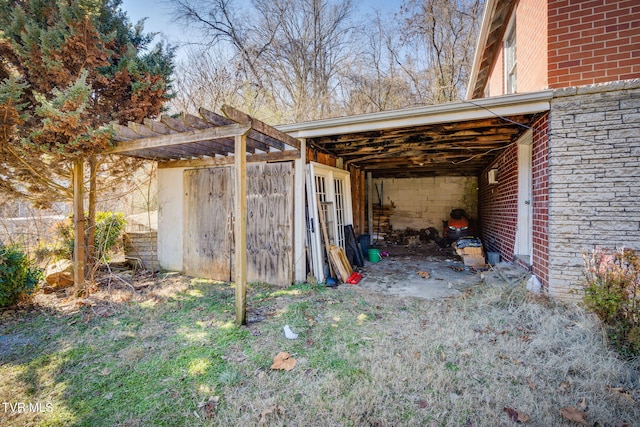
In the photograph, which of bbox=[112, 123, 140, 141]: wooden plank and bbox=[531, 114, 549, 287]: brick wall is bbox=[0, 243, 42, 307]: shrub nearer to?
bbox=[112, 123, 140, 141]: wooden plank

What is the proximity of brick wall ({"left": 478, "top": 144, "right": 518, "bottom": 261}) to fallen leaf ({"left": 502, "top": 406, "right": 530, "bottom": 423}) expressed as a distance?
3.78 meters

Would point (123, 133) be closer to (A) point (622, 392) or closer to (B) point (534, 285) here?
(A) point (622, 392)

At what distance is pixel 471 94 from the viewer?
9422mm

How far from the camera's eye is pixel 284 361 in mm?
2604

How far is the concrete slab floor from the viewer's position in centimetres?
443

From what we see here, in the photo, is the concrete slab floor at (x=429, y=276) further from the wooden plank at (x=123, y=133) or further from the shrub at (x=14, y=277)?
the shrub at (x=14, y=277)

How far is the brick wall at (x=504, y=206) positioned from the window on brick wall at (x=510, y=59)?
136cm

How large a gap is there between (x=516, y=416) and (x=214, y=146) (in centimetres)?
448

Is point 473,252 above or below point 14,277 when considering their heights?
below

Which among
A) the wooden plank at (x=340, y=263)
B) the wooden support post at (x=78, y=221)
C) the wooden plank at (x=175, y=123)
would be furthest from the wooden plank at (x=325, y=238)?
the wooden support post at (x=78, y=221)

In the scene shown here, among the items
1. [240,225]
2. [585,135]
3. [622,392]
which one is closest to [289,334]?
[240,225]

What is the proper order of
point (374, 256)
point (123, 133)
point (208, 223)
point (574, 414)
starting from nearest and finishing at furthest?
1. point (574, 414)
2. point (123, 133)
3. point (208, 223)
4. point (374, 256)

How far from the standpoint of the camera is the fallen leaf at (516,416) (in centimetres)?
184

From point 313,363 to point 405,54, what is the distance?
12658 mm
